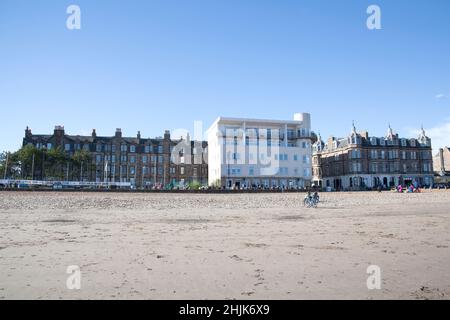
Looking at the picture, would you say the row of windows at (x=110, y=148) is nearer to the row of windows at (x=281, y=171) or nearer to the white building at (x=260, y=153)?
the white building at (x=260, y=153)

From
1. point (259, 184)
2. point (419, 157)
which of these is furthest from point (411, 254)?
point (419, 157)

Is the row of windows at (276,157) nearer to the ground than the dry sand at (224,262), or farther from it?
farther from it

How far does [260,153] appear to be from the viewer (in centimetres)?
7100

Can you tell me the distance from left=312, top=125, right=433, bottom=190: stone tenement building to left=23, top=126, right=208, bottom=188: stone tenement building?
3862 centimetres

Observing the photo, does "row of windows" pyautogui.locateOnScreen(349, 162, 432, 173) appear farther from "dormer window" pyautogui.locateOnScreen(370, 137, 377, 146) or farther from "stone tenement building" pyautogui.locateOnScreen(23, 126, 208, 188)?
"stone tenement building" pyautogui.locateOnScreen(23, 126, 208, 188)

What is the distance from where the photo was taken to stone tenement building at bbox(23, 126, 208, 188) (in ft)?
287

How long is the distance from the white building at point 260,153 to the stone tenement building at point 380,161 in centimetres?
1807

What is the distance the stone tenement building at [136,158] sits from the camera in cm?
8756

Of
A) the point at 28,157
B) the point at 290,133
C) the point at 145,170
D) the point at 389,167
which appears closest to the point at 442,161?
the point at 389,167

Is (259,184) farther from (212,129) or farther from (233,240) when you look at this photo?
(233,240)

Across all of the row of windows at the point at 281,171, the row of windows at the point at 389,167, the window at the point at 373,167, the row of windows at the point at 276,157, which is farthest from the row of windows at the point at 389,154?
the row of windows at the point at 281,171

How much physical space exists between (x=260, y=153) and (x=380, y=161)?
37.6 meters

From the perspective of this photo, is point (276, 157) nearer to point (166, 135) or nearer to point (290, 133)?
point (290, 133)
